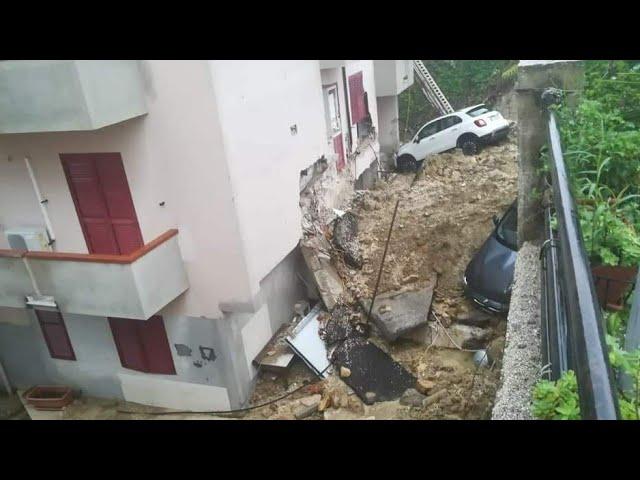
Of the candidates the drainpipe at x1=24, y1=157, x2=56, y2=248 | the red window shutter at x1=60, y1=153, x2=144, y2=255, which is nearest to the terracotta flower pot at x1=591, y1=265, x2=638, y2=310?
the red window shutter at x1=60, y1=153, x2=144, y2=255

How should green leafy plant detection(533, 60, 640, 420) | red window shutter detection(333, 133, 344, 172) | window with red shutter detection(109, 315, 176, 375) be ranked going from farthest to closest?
red window shutter detection(333, 133, 344, 172)
window with red shutter detection(109, 315, 176, 375)
green leafy plant detection(533, 60, 640, 420)

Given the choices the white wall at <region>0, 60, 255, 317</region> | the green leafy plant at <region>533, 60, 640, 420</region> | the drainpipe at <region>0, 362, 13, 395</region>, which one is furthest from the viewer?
the drainpipe at <region>0, 362, 13, 395</region>

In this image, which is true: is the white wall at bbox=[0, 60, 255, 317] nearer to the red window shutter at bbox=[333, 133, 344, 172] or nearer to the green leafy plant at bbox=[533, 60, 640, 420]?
the green leafy plant at bbox=[533, 60, 640, 420]

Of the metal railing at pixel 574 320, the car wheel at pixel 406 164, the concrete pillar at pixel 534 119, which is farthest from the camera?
the car wheel at pixel 406 164

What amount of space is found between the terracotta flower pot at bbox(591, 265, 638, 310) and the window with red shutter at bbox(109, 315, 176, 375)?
616 cm

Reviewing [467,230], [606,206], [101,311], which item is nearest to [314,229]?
[467,230]

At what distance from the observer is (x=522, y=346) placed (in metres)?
2.61

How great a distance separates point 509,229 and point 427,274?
191 centimetres

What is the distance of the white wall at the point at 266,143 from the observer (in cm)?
597

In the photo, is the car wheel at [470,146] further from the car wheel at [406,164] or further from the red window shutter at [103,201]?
the red window shutter at [103,201]

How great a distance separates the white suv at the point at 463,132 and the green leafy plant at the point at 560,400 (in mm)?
13985

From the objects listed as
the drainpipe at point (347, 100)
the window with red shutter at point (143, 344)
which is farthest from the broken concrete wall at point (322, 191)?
the window with red shutter at point (143, 344)

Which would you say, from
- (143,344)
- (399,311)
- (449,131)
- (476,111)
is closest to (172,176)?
(143,344)

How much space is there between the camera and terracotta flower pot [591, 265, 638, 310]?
2.25 meters
